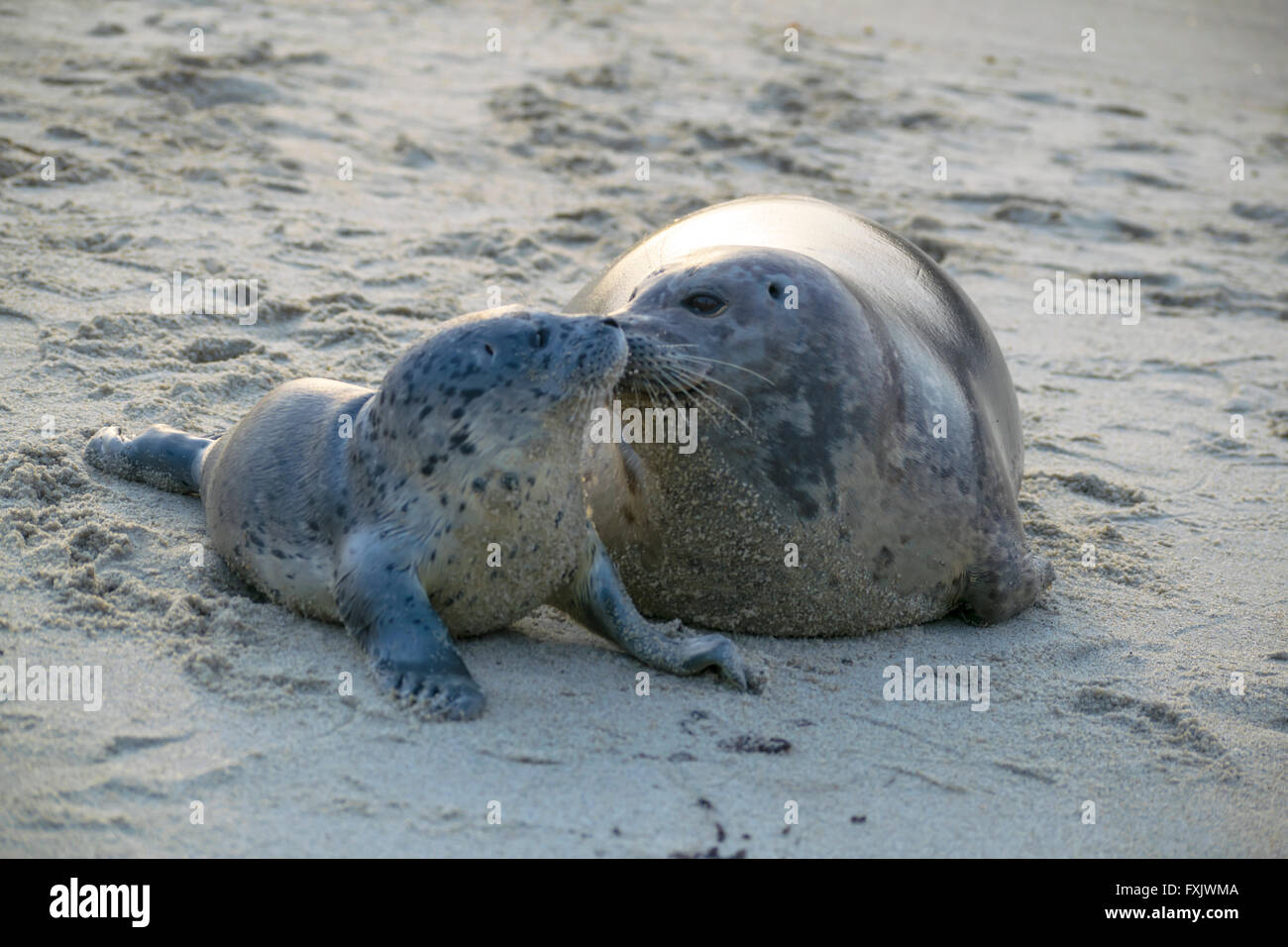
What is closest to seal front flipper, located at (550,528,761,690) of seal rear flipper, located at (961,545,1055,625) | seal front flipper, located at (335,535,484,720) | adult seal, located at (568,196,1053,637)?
adult seal, located at (568,196,1053,637)

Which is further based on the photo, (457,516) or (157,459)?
(157,459)

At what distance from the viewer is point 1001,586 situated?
3.72 metres

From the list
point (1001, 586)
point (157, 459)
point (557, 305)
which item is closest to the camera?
point (1001, 586)

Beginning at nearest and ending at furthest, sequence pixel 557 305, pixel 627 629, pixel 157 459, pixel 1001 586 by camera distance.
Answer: pixel 627 629, pixel 1001 586, pixel 157 459, pixel 557 305

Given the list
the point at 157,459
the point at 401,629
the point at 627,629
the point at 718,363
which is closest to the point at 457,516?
the point at 401,629

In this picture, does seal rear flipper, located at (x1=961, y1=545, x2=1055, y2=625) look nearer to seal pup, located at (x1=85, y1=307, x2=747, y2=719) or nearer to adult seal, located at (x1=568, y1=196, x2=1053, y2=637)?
adult seal, located at (x1=568, y1=196, x2=1053, y2=637)

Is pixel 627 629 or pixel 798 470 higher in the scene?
pixel 798 470

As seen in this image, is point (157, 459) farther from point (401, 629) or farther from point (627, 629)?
point (627, 629)

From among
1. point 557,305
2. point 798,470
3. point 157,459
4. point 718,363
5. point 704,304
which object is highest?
point 704,304

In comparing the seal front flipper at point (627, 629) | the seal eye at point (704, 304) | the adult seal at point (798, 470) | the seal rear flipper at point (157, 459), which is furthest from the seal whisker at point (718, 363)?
the seal rear flipper at point (157, 459)

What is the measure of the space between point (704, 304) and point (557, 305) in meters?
2.41

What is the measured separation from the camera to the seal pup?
10.3 feet

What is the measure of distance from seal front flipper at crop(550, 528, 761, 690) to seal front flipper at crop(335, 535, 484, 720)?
35 cm
